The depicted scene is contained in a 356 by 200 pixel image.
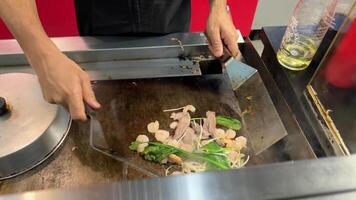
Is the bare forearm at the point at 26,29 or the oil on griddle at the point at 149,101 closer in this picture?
the bare forearm at the point at 26,29

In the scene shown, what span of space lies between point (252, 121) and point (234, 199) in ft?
1.86

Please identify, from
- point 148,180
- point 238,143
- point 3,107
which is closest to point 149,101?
point 238,143

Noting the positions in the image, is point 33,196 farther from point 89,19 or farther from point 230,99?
point 89,19

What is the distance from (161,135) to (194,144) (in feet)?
0.34

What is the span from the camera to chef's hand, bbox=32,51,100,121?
29.1 inches

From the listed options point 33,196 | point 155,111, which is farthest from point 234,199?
point 155,111

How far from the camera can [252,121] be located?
101cm

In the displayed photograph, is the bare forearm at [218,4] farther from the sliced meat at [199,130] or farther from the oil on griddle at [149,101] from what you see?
the sliced meat at [199,130]

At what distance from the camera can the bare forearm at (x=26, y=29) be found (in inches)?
29.8

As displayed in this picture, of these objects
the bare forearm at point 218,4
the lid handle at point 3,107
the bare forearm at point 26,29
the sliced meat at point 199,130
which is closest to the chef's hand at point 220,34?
the bare forearm at point 218,4

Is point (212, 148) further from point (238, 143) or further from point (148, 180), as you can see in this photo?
point (148, 180)

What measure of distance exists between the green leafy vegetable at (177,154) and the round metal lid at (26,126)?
0.22 m

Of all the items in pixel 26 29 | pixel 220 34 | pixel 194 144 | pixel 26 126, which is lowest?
pixel 194 144

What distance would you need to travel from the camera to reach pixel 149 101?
105 centimetres
